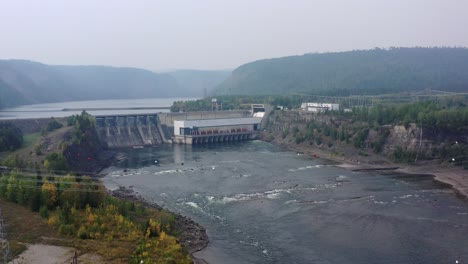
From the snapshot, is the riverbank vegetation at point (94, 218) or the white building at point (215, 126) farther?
the white building at point (215, 126)

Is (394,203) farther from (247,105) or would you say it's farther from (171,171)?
(247,105)

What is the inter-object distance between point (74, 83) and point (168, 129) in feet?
252

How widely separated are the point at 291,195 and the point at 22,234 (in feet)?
29.8

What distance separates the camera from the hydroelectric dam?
32281mm

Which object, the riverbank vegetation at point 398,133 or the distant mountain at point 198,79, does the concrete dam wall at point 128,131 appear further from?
the distant mountain at point 198,79

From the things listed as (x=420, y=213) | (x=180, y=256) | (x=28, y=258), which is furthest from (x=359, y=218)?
(x=28, y=258)

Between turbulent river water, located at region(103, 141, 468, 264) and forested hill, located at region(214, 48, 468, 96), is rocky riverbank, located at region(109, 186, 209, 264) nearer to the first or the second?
turbulent river water, located at region(103, 141, 468, 264)

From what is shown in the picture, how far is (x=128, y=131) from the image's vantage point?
33062mm

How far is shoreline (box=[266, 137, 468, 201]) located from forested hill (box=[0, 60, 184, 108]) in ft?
161

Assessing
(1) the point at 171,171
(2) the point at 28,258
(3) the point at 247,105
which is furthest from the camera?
(3) the point at 247,105

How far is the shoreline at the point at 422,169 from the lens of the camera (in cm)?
1950

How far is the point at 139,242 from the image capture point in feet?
37.9

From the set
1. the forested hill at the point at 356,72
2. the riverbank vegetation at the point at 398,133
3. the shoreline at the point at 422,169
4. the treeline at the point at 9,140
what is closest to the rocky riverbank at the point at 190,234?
the treeline at the point at 9,140

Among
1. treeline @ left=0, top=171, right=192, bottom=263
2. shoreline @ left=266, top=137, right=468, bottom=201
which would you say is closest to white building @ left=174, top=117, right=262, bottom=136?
shoreline @ left=266, top=137, right=468, bottom=201
